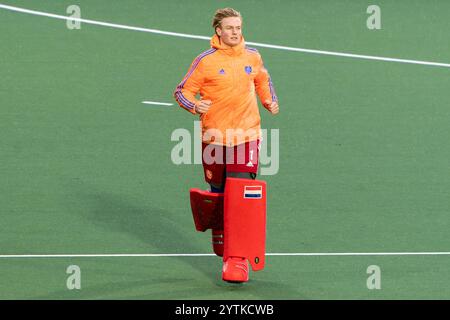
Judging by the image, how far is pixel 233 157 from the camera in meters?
10.9

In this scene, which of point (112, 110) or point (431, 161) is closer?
point (431, 161)

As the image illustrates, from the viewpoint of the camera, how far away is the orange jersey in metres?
10.9

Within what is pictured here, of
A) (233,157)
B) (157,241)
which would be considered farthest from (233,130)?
(157,241)

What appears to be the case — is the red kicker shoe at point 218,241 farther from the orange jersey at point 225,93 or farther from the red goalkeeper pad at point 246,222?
the orange jersey at point 225,93

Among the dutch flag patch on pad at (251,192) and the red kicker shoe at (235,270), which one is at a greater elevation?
the dutch flag patch on pad at (251,192)

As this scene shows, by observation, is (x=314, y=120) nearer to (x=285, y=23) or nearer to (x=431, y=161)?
(x=431, y=161)

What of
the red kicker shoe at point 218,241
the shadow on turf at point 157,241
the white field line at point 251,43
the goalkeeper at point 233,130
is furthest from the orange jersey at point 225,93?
the white field line at point 251,43

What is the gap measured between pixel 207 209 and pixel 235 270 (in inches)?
25.7

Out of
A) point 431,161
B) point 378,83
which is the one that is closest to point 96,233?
point 431,161

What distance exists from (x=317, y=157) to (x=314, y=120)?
1.37 metres

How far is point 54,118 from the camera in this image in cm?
1595

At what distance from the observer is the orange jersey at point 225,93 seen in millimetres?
10898

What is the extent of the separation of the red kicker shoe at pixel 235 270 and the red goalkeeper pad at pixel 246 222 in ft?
0.14

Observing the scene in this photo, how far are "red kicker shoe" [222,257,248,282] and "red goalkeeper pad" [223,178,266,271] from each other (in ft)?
0.14
